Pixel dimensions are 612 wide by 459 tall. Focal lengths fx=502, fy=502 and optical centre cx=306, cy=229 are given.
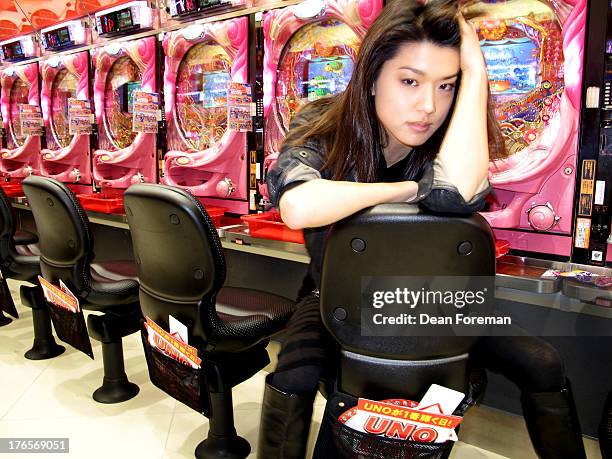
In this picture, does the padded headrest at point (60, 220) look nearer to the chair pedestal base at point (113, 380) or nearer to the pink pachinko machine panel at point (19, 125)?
the chair pedestal base at point (113, 380)

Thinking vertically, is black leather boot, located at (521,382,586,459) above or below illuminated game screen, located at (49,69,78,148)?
below

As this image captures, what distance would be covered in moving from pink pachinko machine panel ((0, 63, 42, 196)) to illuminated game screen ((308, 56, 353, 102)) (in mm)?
2775

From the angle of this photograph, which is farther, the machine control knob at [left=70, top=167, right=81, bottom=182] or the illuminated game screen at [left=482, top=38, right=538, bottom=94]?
the machine control knob at [left=70, top=167, right=81, bottom=182]

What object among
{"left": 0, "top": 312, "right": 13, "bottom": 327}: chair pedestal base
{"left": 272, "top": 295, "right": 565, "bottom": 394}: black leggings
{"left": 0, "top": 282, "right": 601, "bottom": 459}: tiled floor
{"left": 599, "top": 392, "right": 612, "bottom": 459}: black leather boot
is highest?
{"left": 272, "top": 295, "right": 565, "bottom": 394}: black leggings

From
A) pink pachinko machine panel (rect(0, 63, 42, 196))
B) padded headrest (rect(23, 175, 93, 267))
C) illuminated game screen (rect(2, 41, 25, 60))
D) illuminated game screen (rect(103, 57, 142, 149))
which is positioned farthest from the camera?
illuminated game screen (rect(2, 41, 25, 60))

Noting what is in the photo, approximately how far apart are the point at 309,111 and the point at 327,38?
1.34m

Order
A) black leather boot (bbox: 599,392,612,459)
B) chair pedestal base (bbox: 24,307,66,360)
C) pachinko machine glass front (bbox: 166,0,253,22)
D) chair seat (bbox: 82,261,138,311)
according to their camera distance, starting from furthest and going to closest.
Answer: pachinko machine glass front (bbox: 166,0,253,22) < chair pedestal base (bbox: 24,307,66,360) < chair seat (bbox: 82,261,138,311) < black leather boot (bbox: 599,392,612,459)

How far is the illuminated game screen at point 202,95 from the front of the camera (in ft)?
9.59

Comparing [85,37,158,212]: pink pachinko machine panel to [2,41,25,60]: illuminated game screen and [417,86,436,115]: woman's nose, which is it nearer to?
[2,41,25,60]: illuminated game screen

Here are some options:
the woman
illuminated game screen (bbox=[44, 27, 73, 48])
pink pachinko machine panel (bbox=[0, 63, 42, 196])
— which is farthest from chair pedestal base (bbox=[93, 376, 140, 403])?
illuminated game screen (bbox=[44, 27, 73, 48])

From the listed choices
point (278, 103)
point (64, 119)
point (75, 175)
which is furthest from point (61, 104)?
point (278, 103)

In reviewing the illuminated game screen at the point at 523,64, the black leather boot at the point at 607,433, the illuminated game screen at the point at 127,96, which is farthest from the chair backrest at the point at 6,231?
the black leather boot at the point at 607,433

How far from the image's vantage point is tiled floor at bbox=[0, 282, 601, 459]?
6.09 ft

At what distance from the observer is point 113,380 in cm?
220
